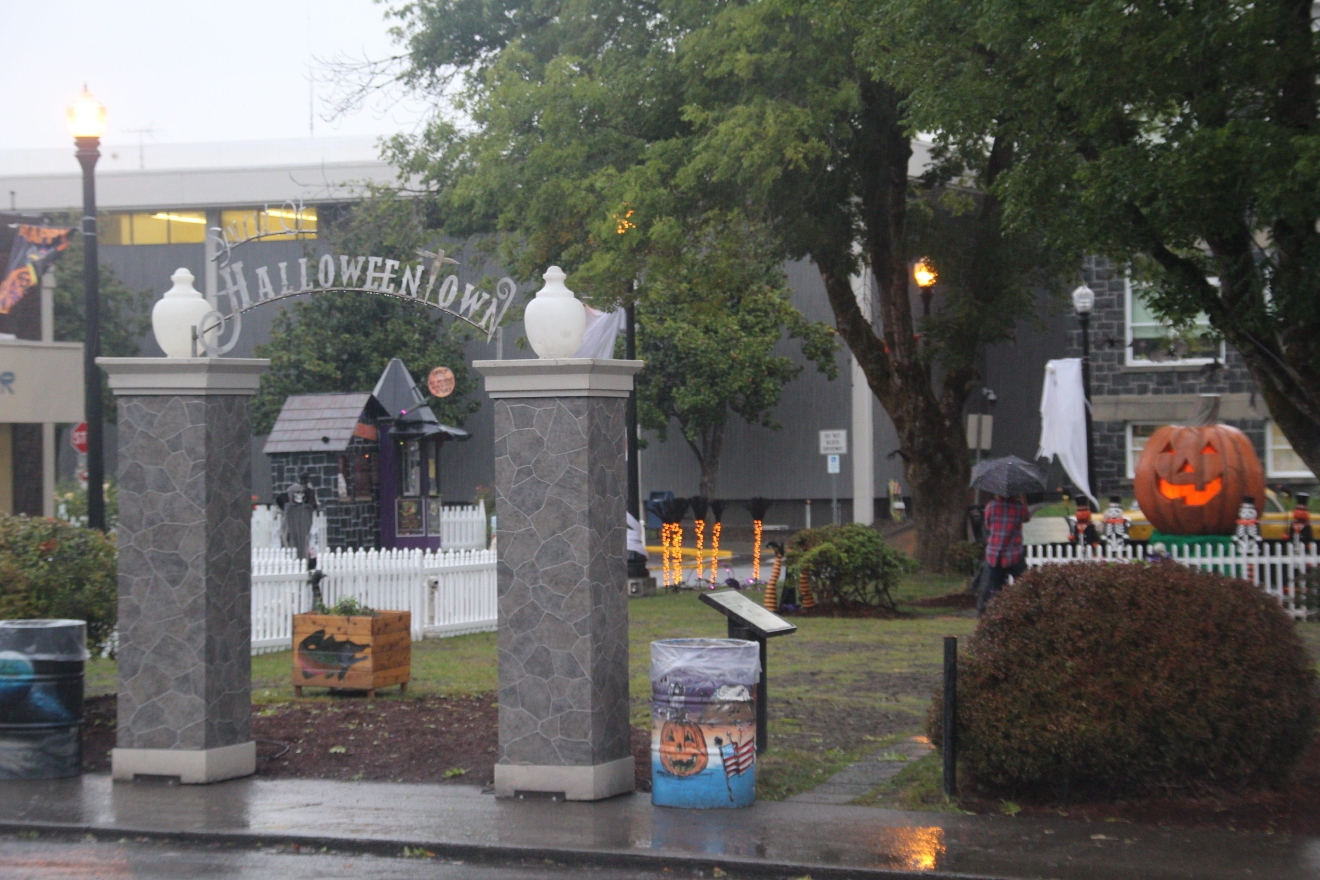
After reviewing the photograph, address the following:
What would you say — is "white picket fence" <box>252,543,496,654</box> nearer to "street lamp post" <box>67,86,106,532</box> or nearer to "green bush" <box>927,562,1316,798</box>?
"street lamp post" <box>67,86,106,532</box>

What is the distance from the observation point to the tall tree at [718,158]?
17.9m

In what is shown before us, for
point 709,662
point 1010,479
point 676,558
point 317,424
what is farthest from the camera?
point 317,424

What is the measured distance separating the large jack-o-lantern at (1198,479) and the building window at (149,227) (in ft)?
117

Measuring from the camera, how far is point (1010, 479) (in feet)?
52.5

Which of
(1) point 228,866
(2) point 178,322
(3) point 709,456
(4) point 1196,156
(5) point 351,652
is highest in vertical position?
(4) point 1196,156

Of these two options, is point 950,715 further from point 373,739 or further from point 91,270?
point 91,270

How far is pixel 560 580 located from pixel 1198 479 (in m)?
13.6

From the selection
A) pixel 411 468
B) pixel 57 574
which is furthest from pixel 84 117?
pixel 411 468

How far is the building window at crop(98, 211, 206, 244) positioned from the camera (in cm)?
4641

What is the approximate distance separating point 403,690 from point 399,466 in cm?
1456

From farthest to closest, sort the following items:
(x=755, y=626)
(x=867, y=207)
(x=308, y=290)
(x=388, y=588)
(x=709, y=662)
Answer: (x=867, y=207) → (x=388, y=588) → (x=308, y=290) → (x=755, y=626) → (x=709, y=662)

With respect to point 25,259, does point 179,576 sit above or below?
below

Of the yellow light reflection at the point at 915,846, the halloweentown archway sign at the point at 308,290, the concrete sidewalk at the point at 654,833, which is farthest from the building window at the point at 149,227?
the yellow light reflection at the point at 915,846

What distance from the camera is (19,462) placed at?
2648cm
